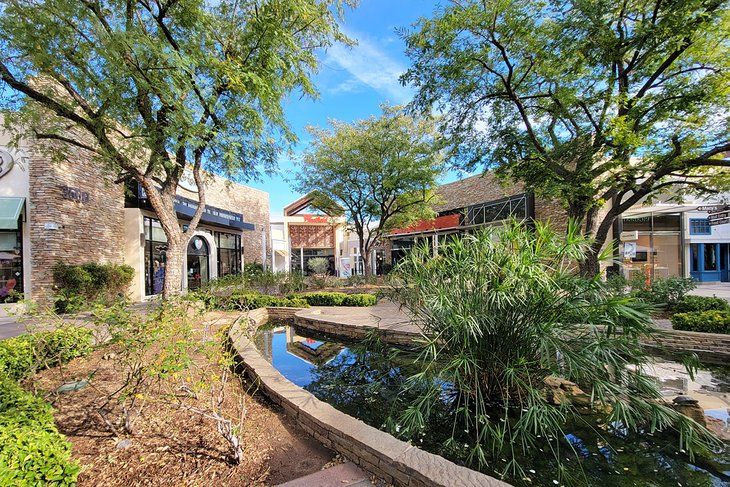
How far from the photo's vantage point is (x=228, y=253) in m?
20.5

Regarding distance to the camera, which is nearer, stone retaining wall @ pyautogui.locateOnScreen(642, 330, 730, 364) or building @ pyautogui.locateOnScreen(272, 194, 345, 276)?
stone retaining wall @ pyautogui.locateOnScreen(642, 330, 730, 364)

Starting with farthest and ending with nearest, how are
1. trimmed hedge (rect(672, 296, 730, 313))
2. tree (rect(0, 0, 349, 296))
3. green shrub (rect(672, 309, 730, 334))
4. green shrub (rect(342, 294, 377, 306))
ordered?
green shrub (rect(342, 294, 377, 306)) < trimmed hedge (rect(672, 296, 730, 313)) < green shrub (rect(672, 309, 730, 334)) < tree (rect(0, 0, 349, 296))

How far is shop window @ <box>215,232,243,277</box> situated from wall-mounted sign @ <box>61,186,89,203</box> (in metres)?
7.88

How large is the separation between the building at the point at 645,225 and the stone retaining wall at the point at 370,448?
11.2 m

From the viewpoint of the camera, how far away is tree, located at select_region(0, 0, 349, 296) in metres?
5.33

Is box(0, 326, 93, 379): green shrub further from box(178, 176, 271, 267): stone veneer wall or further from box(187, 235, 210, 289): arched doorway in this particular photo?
box(178, 176, 271, 267): stone veneer wall

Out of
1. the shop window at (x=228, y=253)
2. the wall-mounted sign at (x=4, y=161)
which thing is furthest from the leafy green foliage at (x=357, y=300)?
the wall-mounted sign at (x=4, y=161)

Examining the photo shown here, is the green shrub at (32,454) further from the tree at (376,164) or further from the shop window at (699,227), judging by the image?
the shop window at (699,227)

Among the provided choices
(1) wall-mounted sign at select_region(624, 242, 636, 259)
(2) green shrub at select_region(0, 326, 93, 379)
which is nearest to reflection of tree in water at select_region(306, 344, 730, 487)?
(2) green shrub at select_region(0, 326, 93, 379)

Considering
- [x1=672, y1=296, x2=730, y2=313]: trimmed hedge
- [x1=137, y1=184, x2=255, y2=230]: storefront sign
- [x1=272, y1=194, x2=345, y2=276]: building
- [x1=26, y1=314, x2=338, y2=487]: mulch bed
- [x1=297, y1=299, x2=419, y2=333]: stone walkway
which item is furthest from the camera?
[x1=272, y1=194, x2=345, y2=276]: building

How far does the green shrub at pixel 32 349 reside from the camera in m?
3.90

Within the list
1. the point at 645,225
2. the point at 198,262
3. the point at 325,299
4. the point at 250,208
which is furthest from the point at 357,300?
the point at 250,208

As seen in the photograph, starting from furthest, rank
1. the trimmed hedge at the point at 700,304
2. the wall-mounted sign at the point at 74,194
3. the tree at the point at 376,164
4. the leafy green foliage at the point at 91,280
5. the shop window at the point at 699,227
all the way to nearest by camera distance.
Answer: the shop window at the point at 699,227 → the tree at the point at 376,164 → the wall-mounted sign at the point at 74,194 → the leafy green foliage at the point at 91,280 → the trimmed hedge at the point at 700,304

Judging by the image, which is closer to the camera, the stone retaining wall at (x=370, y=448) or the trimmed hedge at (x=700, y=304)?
the stone retaining wall at (x=370, y=448)
